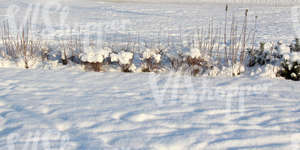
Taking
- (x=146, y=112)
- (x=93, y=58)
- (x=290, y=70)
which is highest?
(x=93, y=58)

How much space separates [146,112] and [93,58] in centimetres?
214

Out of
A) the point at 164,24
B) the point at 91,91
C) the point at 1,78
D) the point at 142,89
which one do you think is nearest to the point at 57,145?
the point at 91,91

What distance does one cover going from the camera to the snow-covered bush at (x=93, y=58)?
504cm

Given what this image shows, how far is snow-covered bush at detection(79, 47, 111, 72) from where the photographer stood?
16.5 feet

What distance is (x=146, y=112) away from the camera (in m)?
3.30

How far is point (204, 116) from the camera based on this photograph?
3.22 metres

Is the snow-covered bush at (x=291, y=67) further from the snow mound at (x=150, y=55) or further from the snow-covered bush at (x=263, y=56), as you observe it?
the snow mound at (x=150, y=55)

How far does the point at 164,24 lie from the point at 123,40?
2999 mm

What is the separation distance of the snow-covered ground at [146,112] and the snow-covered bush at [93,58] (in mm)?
425

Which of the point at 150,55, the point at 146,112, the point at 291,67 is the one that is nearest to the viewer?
the point at 146,112

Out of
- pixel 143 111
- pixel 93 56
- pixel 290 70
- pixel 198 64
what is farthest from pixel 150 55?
pixel 290 70

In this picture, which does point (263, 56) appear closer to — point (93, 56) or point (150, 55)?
point (150, 55)

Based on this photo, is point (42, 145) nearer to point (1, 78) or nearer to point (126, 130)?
point (126, 130)

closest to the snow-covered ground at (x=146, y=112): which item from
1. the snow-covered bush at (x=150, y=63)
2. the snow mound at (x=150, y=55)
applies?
the snow mound at (x=150, y=55)
